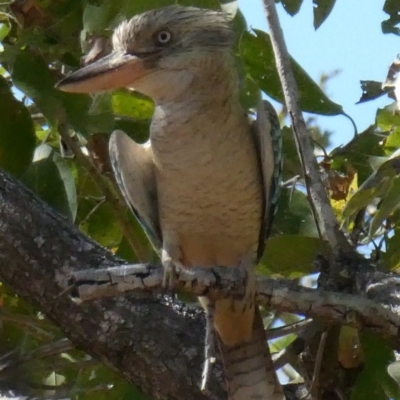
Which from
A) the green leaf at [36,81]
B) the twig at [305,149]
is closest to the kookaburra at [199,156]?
the green leaf at [36,81]

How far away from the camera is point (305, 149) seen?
181cm

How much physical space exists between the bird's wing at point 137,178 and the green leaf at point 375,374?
609 mm

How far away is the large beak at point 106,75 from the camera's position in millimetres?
1952

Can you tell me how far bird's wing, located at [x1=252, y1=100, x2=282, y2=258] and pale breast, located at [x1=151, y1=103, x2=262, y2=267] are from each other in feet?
0.07

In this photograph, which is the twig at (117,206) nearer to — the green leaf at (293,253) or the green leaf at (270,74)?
the green leaf at (293,253)

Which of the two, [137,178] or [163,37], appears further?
[137,178]

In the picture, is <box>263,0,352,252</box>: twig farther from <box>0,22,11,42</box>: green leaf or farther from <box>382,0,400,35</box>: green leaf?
<box>0,22,11,42</box>: green leaf

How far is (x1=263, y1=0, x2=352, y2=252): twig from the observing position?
179 cm

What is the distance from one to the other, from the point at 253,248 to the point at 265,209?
109 millimetres

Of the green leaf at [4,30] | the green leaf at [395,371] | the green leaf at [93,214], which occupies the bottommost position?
the green leaf at [395,371]

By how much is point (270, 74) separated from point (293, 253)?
458 mm

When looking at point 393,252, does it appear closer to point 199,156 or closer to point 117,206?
point 199,156

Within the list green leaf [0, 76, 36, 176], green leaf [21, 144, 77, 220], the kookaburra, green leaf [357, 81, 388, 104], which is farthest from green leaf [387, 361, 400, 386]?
green leaf [0, 76, 36, 176]

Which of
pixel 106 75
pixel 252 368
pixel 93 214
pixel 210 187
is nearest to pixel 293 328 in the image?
pixel 252 368
